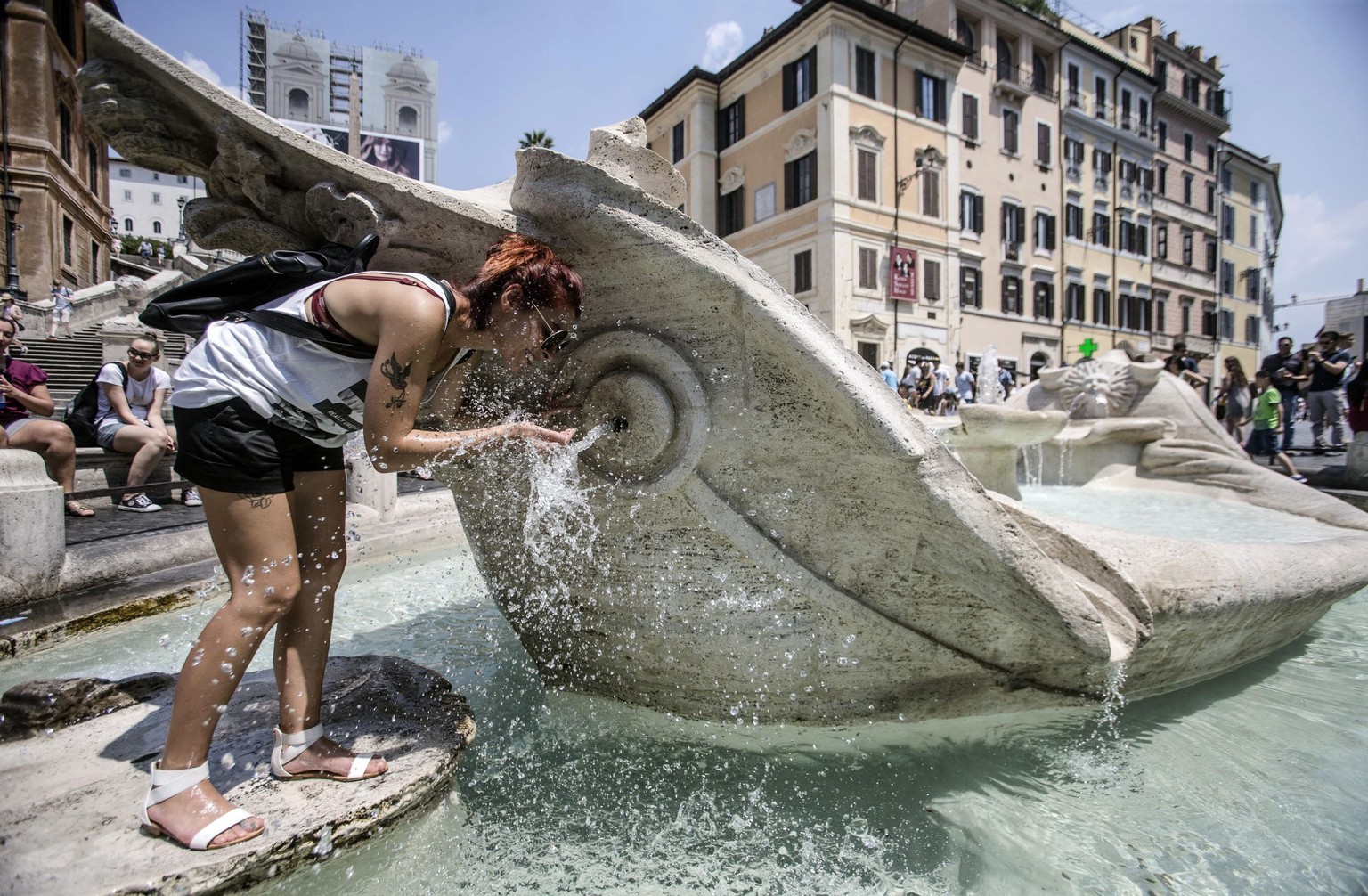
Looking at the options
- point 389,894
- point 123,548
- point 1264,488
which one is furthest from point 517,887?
point 1264,488

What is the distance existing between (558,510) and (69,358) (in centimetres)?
1593

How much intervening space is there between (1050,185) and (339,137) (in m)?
50.1

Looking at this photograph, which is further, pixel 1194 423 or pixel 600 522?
pixel 1194 423

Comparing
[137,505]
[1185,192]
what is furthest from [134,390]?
[1185,192]

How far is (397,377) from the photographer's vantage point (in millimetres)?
1477

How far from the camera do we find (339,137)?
54906 mm

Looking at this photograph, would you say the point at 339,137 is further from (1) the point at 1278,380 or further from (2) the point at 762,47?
(1) the point at 1278,380

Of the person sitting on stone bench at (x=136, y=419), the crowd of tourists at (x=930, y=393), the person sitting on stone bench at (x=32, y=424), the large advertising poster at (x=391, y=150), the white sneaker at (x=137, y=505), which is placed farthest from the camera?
the large advertising poster at (x=391, y=150)

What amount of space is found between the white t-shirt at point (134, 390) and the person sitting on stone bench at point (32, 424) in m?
0.31

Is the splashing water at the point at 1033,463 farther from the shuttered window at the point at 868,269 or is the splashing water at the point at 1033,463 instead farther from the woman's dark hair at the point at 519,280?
the shuttered window at the point at 868,269

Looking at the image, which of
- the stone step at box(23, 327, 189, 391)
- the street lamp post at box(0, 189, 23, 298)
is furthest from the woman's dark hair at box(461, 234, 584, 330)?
the street lamp post at box(0, 189, 23, 298)

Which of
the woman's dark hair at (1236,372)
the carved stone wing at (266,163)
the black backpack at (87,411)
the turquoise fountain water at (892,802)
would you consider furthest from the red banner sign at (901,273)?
the carved stone wing at (266,163)

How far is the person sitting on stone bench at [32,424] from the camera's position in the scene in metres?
4.42

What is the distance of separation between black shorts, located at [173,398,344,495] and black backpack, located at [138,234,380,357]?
0.20 metres
